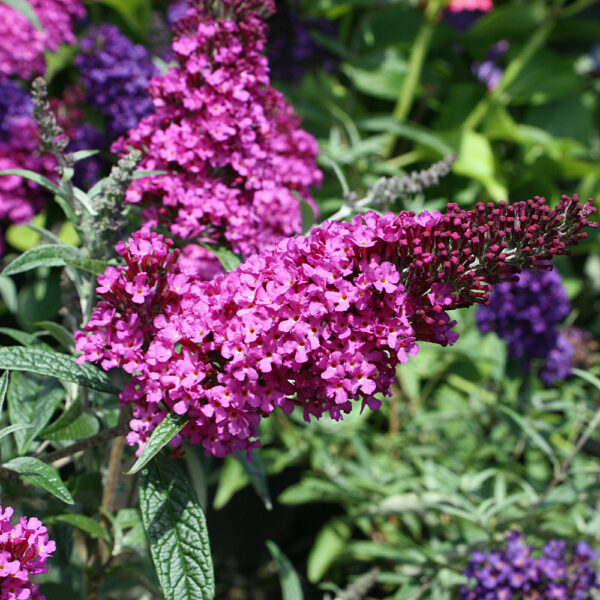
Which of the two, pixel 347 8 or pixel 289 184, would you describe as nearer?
pixel 289 184

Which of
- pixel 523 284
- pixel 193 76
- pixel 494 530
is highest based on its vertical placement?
pixel 193 76

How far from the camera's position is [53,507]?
4.99 ft

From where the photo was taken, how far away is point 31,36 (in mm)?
2322

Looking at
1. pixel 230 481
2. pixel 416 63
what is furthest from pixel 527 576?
pixel 416 63

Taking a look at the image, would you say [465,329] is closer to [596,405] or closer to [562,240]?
[596,405]

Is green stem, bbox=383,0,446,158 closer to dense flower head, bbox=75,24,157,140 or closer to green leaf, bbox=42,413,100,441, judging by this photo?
dense flower head, bbox=75,24,157,140

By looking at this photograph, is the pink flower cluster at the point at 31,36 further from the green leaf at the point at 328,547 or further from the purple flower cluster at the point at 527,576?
the purple flower cluster at the point at 527,576

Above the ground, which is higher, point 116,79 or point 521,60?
point 521,60

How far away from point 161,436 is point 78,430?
1.34 ft

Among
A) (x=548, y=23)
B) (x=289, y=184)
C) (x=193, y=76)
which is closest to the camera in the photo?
(x=193, y=76)

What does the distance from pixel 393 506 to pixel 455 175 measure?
6.28 feet

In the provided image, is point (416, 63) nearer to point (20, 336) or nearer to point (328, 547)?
point (328, 547)

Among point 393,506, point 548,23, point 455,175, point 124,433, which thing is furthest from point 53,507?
point 548,23

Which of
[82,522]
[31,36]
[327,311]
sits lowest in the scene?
[82,522]
